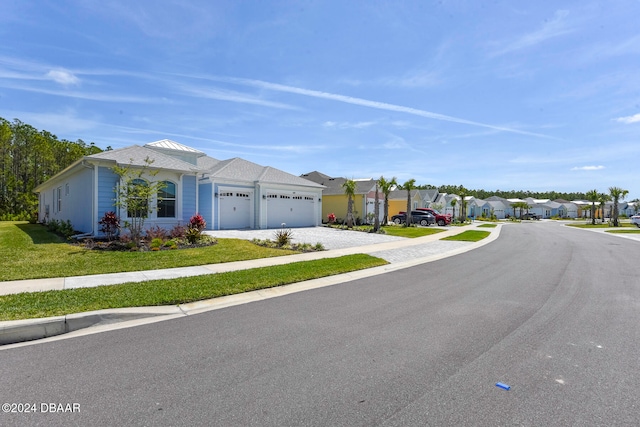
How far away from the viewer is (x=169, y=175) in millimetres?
17297

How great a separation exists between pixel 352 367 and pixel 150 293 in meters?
4.59

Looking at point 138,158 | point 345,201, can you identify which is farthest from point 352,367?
point 345,201

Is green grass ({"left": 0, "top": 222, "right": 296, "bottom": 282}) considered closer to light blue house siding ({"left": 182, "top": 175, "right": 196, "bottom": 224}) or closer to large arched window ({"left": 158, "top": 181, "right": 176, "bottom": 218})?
large arched window ({"left": 158, "top": 181, "right": 176, "bottom": 218})

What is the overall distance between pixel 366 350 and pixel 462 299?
3460 mm

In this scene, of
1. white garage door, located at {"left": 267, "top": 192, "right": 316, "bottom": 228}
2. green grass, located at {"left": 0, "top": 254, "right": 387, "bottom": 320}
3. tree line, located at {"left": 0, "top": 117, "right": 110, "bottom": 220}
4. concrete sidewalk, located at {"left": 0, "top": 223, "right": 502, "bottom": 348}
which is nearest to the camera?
concrete sidewalk, located at {"left": 0, "top": 223, "right": 502, "bottom": 348}

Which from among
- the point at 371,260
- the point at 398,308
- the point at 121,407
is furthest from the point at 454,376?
the point at 371,260

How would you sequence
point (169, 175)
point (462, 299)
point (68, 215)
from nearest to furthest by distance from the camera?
point (462, 299) → point (169, 175) → point (68, 215)

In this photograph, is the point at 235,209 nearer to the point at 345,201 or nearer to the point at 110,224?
the point at 110,224

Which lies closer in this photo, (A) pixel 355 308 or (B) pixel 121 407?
(B) pixel 121 407

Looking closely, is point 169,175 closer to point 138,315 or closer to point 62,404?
point 138,315

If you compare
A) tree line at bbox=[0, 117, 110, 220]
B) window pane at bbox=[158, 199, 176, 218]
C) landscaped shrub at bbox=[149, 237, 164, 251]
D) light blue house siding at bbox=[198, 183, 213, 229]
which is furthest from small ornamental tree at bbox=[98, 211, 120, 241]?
tree line at bbox=[0, 117, 110, 220]

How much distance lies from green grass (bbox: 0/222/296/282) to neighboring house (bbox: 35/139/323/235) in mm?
3135

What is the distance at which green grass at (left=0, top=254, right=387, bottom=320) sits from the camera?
5.71 metres

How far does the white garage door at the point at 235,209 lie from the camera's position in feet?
74.4
